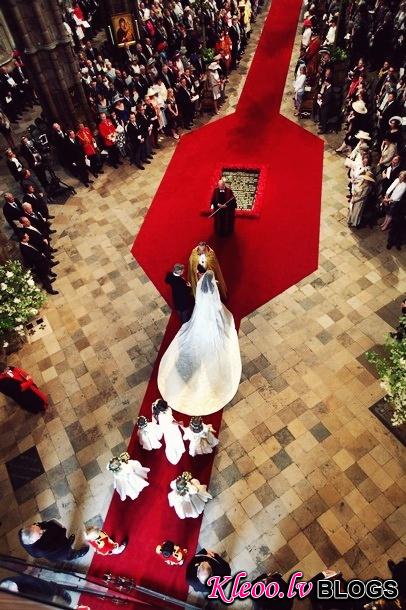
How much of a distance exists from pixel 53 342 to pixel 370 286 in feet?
21.9

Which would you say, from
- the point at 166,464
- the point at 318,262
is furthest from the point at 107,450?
the point at 318,262

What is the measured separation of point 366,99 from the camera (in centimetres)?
1078

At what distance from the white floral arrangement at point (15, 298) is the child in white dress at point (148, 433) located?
9.44 ft

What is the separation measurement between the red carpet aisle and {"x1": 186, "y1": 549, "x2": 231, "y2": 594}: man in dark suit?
686 millimetres

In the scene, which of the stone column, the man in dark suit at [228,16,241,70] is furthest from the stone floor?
the man in dark suit at [228,16,241,70]

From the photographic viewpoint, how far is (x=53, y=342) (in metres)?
8.31

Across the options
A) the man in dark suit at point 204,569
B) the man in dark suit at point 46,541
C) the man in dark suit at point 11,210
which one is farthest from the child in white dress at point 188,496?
the man in dark suit at point 11,210

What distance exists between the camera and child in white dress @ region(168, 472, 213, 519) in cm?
542

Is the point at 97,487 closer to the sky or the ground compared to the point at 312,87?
closer to the ground

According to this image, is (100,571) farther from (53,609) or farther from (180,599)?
(53,609)

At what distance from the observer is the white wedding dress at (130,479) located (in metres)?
5.78

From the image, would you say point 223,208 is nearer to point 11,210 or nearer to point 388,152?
point 388,152

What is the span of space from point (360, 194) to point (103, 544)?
8.09 meters

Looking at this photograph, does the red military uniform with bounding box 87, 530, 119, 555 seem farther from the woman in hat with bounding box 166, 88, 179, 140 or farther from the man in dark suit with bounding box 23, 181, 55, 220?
the woman in hat with bounding box 166, 88, 179, 140
